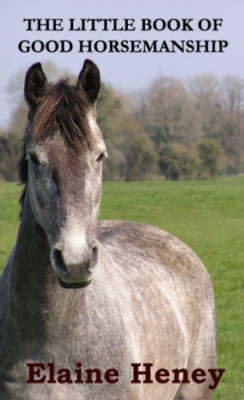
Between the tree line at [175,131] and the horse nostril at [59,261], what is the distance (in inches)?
1524

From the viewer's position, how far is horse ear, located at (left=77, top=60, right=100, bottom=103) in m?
3.21

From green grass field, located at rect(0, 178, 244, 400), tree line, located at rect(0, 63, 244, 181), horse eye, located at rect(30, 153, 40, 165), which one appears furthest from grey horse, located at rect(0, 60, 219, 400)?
tree line, located at rect(0, 63, 244, 181)

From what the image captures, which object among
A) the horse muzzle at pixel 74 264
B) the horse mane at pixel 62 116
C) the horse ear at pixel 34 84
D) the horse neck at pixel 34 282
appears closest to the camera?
the horse muzzle at pixel 74 264

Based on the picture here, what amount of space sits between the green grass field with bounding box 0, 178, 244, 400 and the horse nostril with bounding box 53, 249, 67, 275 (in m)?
4.47

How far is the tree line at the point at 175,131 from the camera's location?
46.3 m

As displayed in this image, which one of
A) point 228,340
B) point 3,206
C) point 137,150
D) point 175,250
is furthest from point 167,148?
point 175,250

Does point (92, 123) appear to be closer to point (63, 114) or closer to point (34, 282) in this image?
point (63, 114)

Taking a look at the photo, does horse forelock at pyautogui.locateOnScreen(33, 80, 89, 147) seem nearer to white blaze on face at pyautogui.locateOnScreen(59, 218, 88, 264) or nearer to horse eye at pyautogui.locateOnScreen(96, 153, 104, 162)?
horse eye at pyautogui.locateOnScreen(96, 153, 104, 162)

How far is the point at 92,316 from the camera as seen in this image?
344cm

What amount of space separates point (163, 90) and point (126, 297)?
44725 millimetres

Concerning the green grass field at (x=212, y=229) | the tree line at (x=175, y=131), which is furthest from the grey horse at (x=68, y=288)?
the tree line at (x=175, y=131)

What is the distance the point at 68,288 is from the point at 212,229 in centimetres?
2194

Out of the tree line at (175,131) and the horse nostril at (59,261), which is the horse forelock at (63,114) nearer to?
the horse nostril at (59,261)

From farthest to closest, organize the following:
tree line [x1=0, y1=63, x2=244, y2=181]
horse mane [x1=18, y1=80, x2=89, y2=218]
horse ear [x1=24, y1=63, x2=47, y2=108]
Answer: tree line [x1=0, y1=63, x2=244, y2=181], horse ear [x1=24, y1=63, x2=47, y2=108], horse mane [x1=18, y1=80, x2=89, y2=218]
